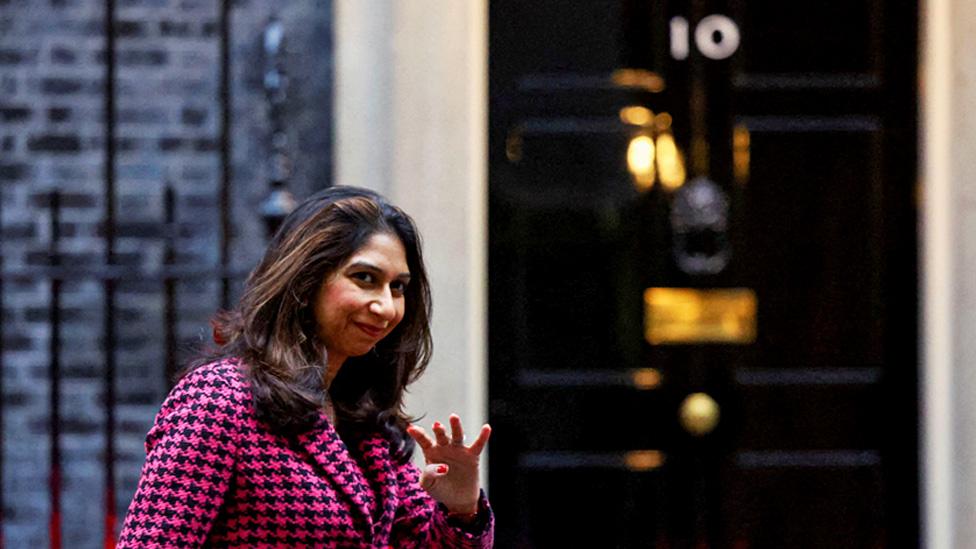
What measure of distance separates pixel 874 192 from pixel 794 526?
3.72 ft

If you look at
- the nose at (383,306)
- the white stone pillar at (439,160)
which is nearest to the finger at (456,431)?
the nose at (383,306)

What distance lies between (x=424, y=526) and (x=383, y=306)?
1.51 ft

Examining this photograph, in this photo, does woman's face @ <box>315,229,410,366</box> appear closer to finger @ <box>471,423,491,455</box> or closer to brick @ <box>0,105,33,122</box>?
finger @ <box>471,423,491,455</box>

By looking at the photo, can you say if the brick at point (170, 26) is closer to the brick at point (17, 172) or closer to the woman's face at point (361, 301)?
the brick at point (17, 172)

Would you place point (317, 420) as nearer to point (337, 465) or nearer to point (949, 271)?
point (337, 465)

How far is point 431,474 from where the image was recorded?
2.94 metres

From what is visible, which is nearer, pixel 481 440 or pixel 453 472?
pixel 481 440

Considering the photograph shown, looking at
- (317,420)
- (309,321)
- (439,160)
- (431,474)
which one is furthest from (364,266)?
(439,160)

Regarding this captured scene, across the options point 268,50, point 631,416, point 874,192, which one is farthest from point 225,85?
point 874,192

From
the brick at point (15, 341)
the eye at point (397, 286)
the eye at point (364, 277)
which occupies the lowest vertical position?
the brick at point (15, 341)

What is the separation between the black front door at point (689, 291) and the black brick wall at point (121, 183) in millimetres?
777

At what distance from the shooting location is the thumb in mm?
2932

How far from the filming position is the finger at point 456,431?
2.83 meters

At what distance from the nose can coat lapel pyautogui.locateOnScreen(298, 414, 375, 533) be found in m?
0.20
